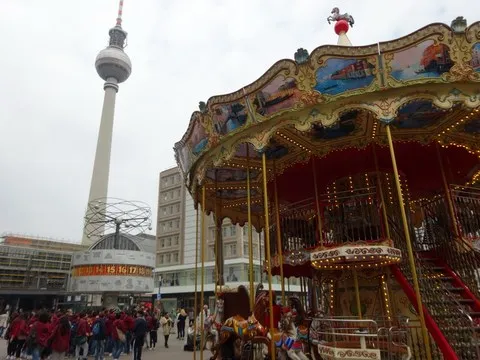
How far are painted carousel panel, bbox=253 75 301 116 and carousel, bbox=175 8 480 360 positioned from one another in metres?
0.02

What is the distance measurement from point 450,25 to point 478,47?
70 cm

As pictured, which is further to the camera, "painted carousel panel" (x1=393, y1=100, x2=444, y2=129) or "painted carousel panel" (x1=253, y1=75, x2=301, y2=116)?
"painted carousel panel" (x1=393, y1=100, x2=444, y2=129)

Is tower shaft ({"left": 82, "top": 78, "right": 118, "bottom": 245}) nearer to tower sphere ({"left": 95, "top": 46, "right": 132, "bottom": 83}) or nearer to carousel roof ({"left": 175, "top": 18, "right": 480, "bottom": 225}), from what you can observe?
tower sphere ({"left": 95, "top": 46, "right": 132, "bottom": 83})

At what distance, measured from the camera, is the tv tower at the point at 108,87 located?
68.4 metres

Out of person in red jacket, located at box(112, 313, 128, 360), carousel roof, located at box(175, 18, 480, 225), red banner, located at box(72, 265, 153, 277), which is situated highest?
carousel roof, located at box(175, 18, 480, 225)

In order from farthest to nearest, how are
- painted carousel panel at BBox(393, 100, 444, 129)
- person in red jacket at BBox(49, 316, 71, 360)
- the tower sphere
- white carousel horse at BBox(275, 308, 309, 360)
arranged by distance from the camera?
the tower sphere, person in red jacket at BBox(49, 316, 71, 360), painted carousel panel at BBox(393, 100, 444, 129), white carousel horse at BBox(275, 308, 309, 360)

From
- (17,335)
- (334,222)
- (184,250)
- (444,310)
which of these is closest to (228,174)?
(334,222)

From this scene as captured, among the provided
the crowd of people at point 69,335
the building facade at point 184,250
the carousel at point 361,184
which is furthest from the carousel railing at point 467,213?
the building facade at point 184,250

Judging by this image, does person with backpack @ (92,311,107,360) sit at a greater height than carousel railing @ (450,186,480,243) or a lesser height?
lesser

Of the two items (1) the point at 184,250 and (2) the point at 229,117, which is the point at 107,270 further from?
(2) the point at 229,117

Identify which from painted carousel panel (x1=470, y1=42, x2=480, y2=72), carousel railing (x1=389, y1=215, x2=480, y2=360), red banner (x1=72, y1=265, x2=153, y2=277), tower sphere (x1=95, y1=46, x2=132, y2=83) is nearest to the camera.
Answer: carousel railing (x1=389, y1=215, x2=480, y2=360)

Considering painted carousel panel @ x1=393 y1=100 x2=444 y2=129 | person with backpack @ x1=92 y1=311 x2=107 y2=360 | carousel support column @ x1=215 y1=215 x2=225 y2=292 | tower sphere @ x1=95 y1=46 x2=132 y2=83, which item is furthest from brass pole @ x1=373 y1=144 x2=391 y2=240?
tower sphere @ x1=95 y1=46 x2=132 y2=83

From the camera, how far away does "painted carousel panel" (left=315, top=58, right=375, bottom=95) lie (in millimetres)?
7543

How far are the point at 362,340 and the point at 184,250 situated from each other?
4696 cm
